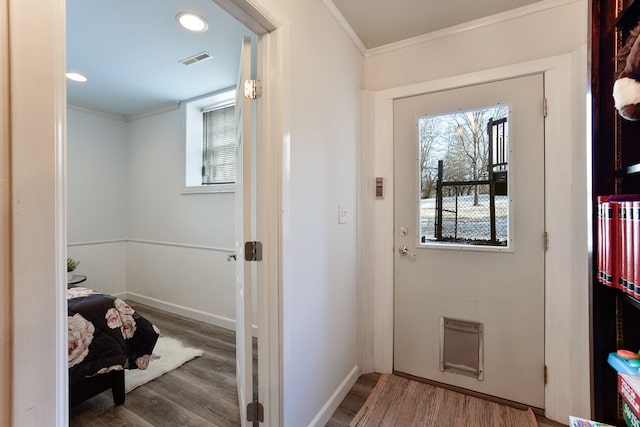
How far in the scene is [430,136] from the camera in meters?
2.06

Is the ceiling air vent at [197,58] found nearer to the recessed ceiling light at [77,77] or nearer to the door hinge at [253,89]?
the recessed ceiling light at [77,77]

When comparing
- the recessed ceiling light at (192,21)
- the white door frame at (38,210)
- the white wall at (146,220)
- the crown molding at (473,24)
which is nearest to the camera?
the white door frame at (38,210)

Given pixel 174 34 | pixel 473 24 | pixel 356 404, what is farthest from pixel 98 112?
pixel 356 404

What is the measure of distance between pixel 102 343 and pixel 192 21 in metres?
2.08

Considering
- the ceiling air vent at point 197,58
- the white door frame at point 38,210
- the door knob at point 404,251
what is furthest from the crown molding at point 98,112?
the door knob at point 404,251

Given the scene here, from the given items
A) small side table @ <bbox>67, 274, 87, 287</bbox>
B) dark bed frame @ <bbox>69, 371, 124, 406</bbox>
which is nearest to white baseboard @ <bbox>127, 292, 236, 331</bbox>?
small side table @ <bbox>67, 274, 87, 287</bbox>

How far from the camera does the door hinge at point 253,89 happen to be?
1.35 m

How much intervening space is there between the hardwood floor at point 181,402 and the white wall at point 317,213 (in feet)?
2.14

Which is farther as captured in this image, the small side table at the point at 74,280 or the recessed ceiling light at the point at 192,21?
the small side table at the point at 74,280

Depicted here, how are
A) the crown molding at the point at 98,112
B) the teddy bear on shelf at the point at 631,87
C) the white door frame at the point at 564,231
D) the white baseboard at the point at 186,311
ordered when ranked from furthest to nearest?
the crown molding at the point at 98,112, the white baseboard at the point at 186,311, the white door frame at the point at 564,231, the teddy bear on shelf at the point at 631,87

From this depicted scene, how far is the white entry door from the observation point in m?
1.79

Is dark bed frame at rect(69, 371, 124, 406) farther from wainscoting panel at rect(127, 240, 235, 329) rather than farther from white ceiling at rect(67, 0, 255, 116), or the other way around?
white ceiling at rect(67, 0, 255, 116)

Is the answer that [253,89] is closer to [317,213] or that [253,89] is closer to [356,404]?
[317,213]

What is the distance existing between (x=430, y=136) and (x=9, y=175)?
2089 mm
